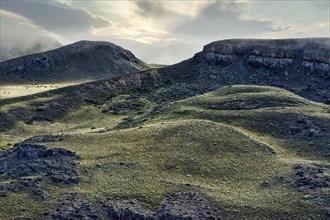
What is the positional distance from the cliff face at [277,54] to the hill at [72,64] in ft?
153

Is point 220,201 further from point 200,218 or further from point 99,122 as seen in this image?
point 99,122

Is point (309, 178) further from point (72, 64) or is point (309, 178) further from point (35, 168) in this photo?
point (72, 64)

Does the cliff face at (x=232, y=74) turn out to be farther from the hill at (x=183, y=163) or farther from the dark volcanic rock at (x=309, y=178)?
the dark volcanic rock at (x=309, y=178)

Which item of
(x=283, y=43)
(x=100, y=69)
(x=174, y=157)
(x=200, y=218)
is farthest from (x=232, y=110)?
(x=100, y=69)

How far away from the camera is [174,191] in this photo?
44.8 m

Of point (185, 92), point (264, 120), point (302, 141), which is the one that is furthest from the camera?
point (185, 92)

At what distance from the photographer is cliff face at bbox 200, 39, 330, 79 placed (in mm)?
117875

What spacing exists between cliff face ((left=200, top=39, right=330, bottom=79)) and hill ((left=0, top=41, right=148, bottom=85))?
46613 mm

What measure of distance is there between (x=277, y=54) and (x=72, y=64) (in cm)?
7858

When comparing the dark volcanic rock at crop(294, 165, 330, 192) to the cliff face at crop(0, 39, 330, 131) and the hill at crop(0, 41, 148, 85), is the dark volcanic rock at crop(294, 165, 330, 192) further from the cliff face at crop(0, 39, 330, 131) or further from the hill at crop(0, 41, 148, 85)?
the hill at crop(0, 41, 148, 85)

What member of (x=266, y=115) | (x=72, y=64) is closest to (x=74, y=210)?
(x=266, y=115)

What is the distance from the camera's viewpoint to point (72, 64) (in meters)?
159

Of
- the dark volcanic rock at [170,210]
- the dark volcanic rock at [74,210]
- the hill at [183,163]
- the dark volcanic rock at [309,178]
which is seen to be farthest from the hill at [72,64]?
the dark volcanic rock at [309,178]

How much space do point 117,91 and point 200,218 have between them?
279 ft
